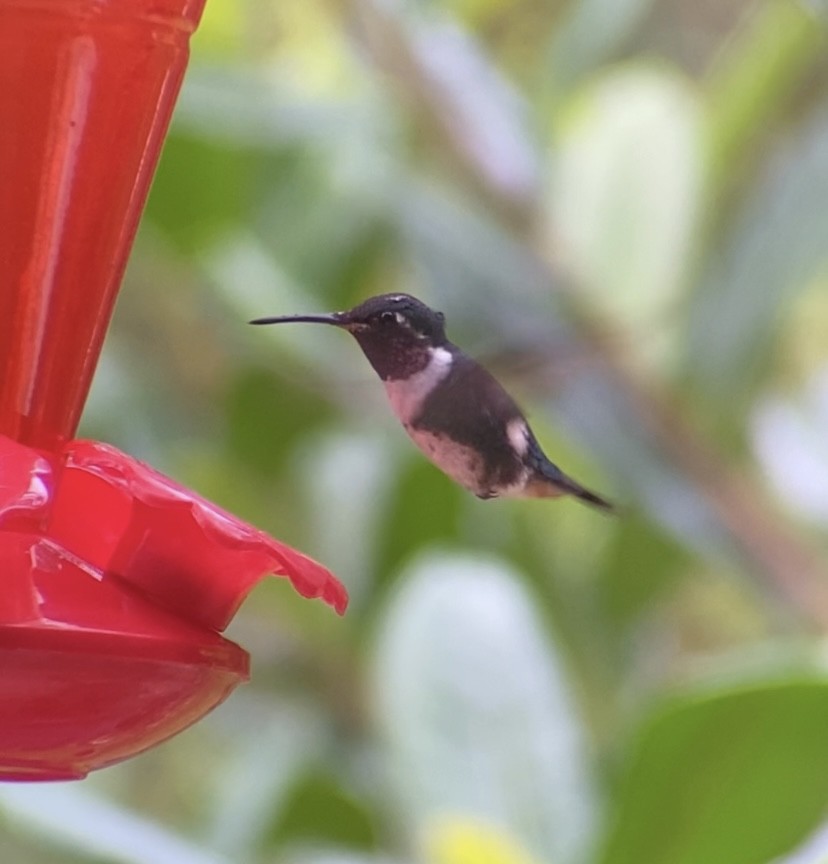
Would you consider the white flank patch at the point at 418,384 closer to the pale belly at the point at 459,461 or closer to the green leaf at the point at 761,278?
the pale belly at the point at 459,461

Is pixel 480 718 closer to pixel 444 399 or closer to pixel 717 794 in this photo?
pixel 717 794

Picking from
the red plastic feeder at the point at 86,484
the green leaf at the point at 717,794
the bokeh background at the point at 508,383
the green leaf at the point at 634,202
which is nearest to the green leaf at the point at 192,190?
the bokeh background at the point at 508,383

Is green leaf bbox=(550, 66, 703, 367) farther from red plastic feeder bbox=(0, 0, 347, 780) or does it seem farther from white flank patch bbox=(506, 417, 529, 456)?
red plastic feeder bbox=(0, 0, 347, 780)

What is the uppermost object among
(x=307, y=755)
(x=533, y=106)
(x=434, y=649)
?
(x=533, y=106)

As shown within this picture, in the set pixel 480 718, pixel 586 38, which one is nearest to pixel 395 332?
pixel 480 718

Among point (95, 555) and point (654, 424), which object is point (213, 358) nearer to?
point (654, 424)

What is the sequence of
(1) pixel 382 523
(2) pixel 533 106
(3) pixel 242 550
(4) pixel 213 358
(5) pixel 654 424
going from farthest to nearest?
(2) pixel 533 106
(4) pixel 213 358
(1) pixel 382 523
(5) pixel 654 424
(3) pixel 242 550

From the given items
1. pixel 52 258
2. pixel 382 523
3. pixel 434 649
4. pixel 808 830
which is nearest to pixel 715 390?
pixel 382 523

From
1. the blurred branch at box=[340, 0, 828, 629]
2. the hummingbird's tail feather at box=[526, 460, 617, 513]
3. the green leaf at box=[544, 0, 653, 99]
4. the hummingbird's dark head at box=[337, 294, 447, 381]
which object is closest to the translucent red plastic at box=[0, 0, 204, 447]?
the hummingbird's dark head at box=[337, 294, 447, 381]
